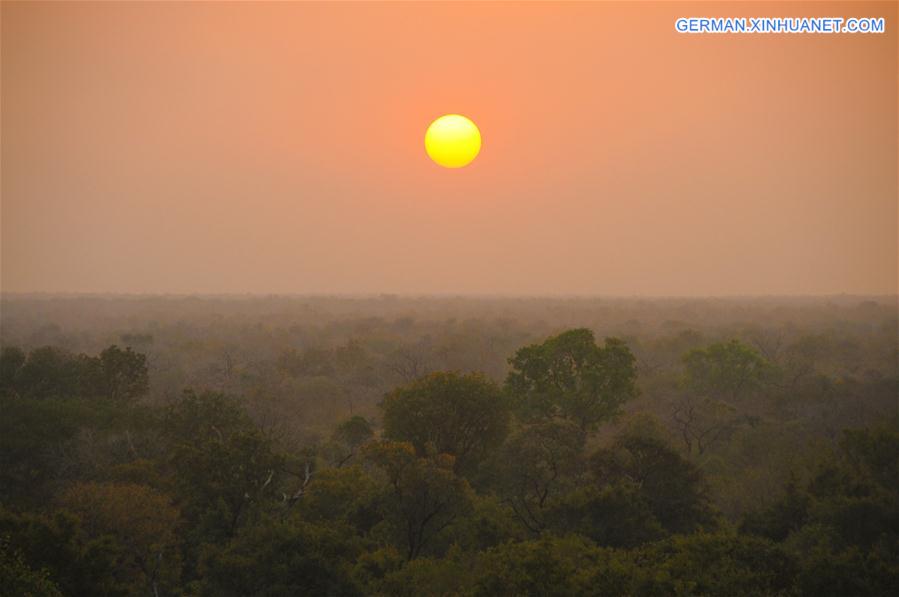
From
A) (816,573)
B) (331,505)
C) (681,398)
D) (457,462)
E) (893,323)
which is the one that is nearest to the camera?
(816,573)

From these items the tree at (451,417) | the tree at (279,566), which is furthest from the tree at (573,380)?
the tree at (279,566)

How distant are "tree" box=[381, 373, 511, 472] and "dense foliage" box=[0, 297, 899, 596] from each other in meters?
0.11

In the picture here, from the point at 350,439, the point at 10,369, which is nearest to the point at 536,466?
the point at 350,439

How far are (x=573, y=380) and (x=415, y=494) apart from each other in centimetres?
1544

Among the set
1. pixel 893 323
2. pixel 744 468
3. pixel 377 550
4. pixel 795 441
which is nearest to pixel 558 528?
pixel 377 550

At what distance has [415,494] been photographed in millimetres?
25516

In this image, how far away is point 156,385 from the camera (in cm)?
5803

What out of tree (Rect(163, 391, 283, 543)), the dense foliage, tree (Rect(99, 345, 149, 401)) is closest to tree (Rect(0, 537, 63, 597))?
the dense foliage

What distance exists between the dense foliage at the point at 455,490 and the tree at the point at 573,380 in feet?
0.39

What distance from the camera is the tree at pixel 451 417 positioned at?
32.8m

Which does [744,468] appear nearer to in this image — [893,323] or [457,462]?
[457,462]

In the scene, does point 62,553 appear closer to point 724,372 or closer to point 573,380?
point 573,380

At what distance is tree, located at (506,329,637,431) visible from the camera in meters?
37.5

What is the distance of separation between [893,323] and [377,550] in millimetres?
127796
